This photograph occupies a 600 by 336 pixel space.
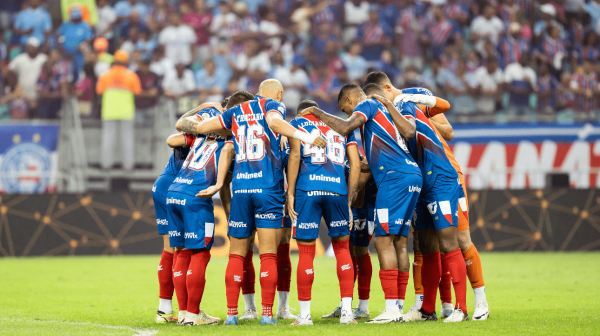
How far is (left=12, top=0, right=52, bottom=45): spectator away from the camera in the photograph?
20.6 m

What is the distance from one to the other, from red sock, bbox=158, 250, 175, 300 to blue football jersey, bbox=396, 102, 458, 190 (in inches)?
120

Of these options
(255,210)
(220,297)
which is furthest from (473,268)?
(220,297)

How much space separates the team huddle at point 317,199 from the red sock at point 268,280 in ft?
0.04

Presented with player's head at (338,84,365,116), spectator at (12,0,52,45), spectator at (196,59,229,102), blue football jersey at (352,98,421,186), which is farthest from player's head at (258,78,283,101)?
spectator at (12,0,52,45)

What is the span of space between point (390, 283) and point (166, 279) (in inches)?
102

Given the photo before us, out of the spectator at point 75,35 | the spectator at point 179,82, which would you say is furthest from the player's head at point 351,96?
the spectator at point 75,35

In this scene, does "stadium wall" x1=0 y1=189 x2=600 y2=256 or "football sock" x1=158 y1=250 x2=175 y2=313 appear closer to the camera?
"football sock" x1=158 y1=250 x2=175 y2=313

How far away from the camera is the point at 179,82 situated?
20000mm

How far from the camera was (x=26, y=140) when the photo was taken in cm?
1722

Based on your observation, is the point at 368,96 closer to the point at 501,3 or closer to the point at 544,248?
the point at 544,248

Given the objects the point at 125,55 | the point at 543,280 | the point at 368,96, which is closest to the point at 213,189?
the point at 368,96

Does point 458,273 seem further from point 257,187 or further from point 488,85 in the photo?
point 488,85

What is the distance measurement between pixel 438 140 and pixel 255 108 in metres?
2.08

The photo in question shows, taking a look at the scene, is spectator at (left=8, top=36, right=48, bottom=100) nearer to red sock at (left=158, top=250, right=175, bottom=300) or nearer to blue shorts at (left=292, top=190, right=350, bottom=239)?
red sock at (left=158, top=250, right=175, bottom=300)
